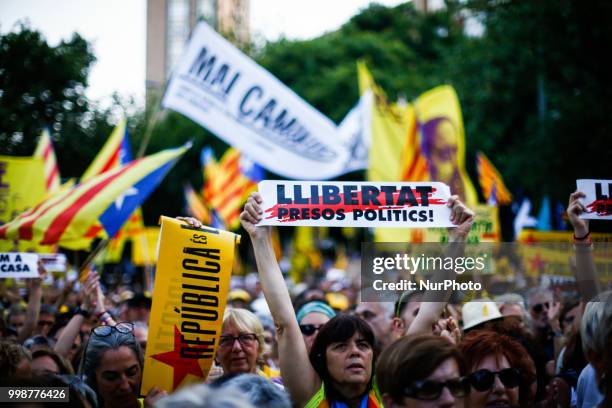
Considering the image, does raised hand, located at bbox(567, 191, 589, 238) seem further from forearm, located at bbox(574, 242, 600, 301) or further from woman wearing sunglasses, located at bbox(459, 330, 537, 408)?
woman wearing sunglasses, located at bbox(459, 330, 537, 408)

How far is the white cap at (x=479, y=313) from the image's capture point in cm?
548

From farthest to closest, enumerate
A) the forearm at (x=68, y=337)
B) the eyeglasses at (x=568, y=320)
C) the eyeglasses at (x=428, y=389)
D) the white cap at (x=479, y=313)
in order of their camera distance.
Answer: the eyeglasses at (x=568, y=320) < the forearm at (x=68, y=337) < the white cap at (x=479, y=313) < the eyeglasses at (x=428, y=389)

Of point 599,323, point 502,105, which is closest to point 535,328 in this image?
point 599,323

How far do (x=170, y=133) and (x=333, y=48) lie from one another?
9.51m

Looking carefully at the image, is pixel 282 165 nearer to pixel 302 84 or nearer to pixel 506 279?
pixel 506 279

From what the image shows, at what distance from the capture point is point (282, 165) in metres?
9.88

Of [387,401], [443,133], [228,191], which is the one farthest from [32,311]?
[228,191]

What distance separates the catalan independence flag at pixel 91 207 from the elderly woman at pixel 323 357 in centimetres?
378

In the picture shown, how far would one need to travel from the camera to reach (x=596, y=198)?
4.62m

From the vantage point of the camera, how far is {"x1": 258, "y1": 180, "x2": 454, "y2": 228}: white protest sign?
4.40 metres

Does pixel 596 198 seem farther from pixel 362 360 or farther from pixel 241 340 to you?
pixel 241 340

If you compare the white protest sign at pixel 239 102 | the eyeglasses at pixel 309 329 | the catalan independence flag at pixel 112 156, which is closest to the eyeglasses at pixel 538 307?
the eyeglasses at pixel 309 329

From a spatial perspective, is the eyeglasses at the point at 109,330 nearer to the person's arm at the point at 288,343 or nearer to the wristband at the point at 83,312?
the person's arm at the point at 288,343

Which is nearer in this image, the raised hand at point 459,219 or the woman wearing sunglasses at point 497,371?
the woman wearing sunglasses at point 497,371
